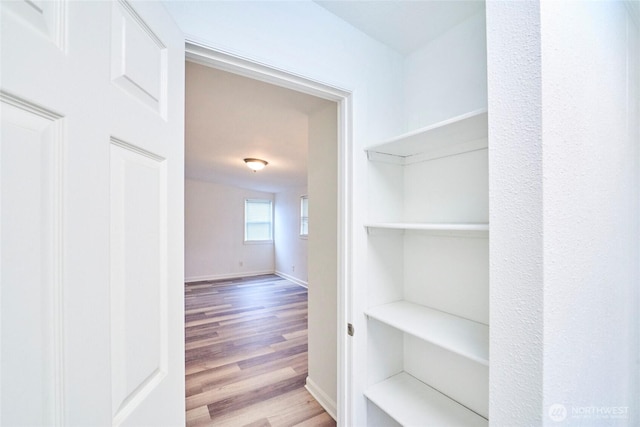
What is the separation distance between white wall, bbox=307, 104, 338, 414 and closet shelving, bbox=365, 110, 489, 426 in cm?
48

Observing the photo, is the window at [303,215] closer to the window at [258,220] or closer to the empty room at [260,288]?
the empty room at [260,288]

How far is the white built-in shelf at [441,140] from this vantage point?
94 cm

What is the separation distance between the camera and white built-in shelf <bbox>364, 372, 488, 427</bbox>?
111 cm

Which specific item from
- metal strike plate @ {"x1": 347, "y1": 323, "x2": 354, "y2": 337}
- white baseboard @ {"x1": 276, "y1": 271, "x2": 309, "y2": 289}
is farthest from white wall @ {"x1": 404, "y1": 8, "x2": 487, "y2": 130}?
white baseboard @ {"x1": 276, "y1": 271, "x2": 309, "y2": 289}

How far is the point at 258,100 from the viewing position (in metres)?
1.83

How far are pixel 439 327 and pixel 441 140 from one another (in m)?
0.80

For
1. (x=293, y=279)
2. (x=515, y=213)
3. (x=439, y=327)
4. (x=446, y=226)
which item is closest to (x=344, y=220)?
(x=446, y=226)

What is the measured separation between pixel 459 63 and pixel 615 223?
87cm
